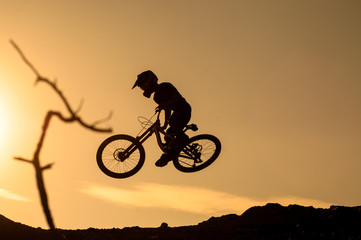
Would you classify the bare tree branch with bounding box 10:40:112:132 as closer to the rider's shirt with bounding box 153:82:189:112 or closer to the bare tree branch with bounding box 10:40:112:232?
the bare tree branch with bounding box 10:40:112:232

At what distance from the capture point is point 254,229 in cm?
1365

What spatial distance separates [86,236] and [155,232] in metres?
2.01

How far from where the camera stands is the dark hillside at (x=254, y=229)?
12953mm

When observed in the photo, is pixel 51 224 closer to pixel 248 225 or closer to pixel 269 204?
pixel 248 225

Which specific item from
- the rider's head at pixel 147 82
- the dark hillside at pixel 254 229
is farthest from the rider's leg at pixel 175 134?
the dark hillside at pixel 254 229

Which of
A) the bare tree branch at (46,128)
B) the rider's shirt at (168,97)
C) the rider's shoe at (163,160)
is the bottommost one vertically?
the bare tree branch at (46,128)

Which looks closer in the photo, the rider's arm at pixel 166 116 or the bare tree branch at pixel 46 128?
the bare tree branch at pixel 46 128

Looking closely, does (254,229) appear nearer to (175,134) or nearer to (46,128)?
(175,134)

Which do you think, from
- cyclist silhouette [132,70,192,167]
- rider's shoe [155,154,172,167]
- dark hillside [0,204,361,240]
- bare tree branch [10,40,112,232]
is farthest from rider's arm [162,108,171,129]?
bare tree branch [10,40,112,232]

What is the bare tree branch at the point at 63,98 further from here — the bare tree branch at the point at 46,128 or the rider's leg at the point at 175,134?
the rider's leg at the point at 175,134

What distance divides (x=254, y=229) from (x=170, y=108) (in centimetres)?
430

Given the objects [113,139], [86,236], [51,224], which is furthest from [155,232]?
[51,224]

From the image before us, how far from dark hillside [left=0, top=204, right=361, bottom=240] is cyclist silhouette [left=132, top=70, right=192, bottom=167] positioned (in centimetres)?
225

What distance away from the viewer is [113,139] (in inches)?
575
